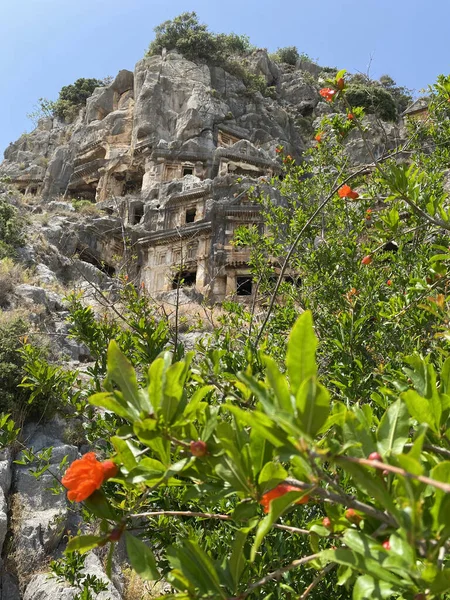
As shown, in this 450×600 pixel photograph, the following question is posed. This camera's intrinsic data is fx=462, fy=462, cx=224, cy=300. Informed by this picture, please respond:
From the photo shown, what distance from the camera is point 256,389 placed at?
116 centimetres

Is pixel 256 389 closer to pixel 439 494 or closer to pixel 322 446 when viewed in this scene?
pixel 439 494

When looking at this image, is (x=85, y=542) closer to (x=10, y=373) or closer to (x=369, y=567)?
(x=369, y=567)

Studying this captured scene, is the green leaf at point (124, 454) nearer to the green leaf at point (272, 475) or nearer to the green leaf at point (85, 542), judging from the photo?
the green leaf at point (85, 542)

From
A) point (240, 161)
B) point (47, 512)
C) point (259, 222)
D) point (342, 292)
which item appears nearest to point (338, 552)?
point (342, 292)

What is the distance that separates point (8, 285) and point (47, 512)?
7.17 metres

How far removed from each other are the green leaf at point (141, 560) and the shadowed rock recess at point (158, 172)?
9.46 m

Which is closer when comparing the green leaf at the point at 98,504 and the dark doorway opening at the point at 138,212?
the green leaf at the point at 98,504

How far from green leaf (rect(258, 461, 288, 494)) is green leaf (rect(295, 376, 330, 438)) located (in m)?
0.22

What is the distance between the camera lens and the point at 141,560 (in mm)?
1407

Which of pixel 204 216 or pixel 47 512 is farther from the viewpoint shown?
pixel 204 216

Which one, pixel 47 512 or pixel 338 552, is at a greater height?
pixel 338 552

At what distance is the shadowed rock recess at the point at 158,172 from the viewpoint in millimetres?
19797


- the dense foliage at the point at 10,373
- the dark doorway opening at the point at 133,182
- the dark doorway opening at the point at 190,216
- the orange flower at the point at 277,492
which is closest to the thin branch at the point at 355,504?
the orange flower at the point at 277,492

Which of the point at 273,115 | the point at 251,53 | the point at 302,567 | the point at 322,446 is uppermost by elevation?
the point at 251,53
